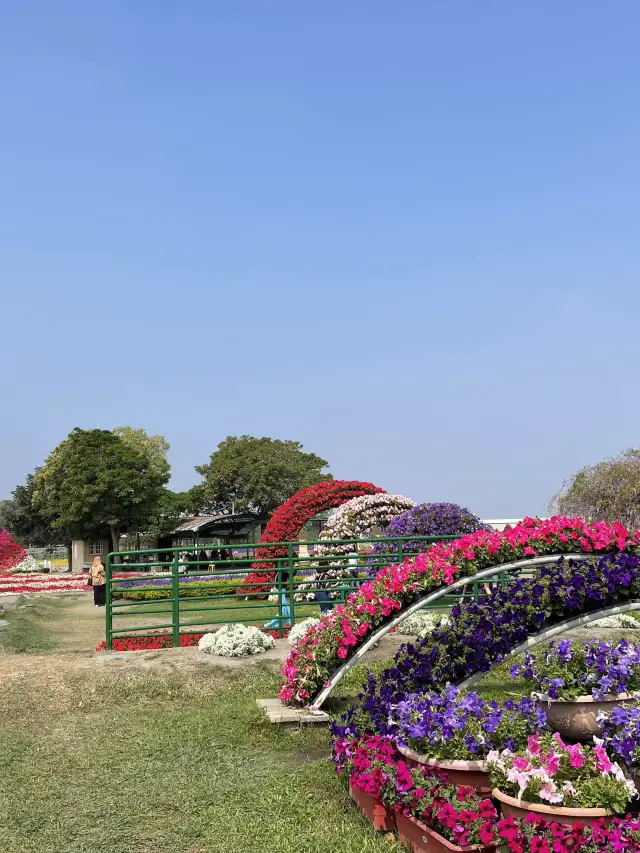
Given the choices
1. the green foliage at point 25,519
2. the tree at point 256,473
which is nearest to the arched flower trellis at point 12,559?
the tree at point 256,473

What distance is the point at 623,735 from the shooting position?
4.05 m

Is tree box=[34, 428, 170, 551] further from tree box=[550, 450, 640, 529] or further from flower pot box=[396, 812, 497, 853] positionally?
flower pot box=[396, 812, 497, 853]

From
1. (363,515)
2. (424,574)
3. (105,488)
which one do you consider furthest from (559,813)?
(105,488)

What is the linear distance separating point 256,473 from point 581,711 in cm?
4944

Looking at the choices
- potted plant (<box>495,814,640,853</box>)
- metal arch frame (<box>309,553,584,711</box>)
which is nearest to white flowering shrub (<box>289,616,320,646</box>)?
metal arch frame (<box>309,553,584,711</box>)

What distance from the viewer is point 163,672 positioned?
9.21m

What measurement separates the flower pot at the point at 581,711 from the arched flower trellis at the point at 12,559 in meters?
41.2

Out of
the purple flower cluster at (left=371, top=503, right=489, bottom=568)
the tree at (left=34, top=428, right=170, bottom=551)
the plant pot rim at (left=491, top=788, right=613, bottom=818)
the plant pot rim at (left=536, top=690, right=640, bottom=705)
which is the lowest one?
the plant pot rim at (left=491, top=788, right=613, bottom=818)

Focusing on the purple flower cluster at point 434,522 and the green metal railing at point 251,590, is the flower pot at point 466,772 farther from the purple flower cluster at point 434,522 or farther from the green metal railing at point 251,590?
the purple flower cluster at point 434,522

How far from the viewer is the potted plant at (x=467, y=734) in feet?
14.2

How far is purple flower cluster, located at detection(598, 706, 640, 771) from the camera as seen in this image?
4008 mm

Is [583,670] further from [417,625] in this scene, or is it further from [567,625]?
[417,625]

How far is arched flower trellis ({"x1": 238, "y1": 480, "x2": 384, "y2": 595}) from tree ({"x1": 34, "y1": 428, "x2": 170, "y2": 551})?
23786 millimetres

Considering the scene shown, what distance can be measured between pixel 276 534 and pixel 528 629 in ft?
46.4
